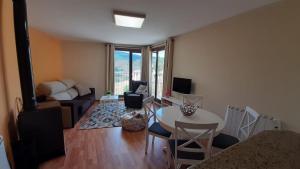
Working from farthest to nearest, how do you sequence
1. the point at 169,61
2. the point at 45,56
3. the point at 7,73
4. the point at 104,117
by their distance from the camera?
1. the point at 169,61
2. the point at 45,56
3. the point at 104,117
4. the point at 7,73

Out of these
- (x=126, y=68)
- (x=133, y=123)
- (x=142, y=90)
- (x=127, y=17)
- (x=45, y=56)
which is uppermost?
(x=127, y=17)

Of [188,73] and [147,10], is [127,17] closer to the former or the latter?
[147,10]

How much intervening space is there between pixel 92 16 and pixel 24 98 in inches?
65.0

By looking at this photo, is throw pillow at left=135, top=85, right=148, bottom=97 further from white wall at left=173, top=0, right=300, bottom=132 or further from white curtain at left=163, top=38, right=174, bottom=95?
white wall at left=173, top=0, right=300, bottom=132

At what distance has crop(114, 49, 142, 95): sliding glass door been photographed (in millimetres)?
6293

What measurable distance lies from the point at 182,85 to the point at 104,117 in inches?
88.2

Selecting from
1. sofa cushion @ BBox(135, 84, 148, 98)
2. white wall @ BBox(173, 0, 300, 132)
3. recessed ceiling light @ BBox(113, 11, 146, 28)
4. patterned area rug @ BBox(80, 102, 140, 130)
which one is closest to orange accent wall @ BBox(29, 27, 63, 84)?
patterned area rug @ BBox(80, 102, 140, 130)

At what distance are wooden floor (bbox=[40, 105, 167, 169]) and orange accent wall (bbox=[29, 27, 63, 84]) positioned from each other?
1779 millimetres

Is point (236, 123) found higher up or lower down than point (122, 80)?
lower down

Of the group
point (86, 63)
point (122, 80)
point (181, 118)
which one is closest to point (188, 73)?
point (181, 118)

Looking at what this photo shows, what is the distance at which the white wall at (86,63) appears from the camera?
18.1 feet

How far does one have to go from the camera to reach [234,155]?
0.73 meters

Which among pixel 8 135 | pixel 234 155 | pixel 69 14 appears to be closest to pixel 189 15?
pixel 69 14

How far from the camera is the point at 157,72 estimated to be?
5.87 metres
